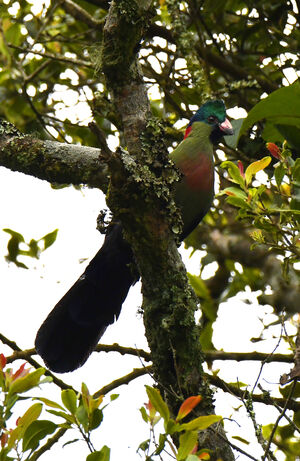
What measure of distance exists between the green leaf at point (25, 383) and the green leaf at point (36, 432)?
9 cm

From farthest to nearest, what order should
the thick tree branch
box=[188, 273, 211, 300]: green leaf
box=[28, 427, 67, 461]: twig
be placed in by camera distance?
box=[188, 273, 211, 300]: green leaf
box=[28, 427, 67, 461]: twig
the thick tree branch

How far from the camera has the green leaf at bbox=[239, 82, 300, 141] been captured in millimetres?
2441

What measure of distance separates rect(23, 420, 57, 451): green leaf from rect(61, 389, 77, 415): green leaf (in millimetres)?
59

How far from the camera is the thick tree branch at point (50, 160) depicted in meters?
2.70

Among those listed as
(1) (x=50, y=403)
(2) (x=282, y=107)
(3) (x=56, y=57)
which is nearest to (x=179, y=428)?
(1) (x=50, y=403)

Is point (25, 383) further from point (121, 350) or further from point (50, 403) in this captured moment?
point (121, 350)

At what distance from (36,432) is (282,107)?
4.09 feet

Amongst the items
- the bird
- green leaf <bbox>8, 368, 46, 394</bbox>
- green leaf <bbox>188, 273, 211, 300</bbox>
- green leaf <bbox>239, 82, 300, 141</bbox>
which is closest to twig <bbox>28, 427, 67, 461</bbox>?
the bird

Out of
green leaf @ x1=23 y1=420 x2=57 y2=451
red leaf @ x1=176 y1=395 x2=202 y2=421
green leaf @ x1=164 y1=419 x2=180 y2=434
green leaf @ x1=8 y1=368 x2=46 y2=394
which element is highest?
green leaf @ x1=8 y1=368 x2=46 y2=394

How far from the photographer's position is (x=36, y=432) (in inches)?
79.9

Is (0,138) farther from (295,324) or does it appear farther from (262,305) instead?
(262,305)

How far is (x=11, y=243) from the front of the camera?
379 centimetres

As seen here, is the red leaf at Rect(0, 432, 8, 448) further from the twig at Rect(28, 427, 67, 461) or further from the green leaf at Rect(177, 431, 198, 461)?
the twig at Rect(28, 427, 67, 461)

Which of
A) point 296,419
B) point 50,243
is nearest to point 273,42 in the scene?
point 50,243
